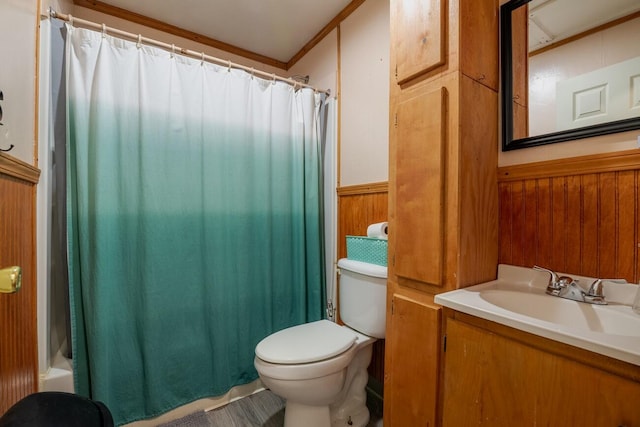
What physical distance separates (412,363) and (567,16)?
1301mm

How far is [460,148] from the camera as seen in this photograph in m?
0.89

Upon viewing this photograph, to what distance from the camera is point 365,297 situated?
130 centimetres

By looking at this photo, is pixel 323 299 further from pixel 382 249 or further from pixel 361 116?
pixel 361 116

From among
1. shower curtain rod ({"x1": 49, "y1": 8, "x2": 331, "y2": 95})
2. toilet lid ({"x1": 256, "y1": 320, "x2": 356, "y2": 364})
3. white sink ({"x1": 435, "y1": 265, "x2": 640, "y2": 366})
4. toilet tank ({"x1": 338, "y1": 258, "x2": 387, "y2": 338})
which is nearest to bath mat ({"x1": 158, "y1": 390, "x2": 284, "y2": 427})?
toilet lid ({"x1": 256, "y1": 320, "x2": 356, "y2": 364})

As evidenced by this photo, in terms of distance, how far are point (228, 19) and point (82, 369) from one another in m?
2.13

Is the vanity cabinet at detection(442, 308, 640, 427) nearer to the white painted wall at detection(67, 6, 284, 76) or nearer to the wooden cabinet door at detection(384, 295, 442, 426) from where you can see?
the wooden cabinet door at detection(384, 295, 442, 426)

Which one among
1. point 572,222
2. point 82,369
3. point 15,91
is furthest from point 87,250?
point 572,222

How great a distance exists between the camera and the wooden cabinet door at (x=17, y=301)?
710mm

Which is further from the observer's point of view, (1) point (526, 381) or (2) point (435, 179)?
(2) point (435, 179)

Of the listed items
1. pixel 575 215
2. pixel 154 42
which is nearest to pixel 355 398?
pixel 575 215

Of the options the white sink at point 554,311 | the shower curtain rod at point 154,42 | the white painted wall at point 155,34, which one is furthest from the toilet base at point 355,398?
the white painted wall at point 155,34

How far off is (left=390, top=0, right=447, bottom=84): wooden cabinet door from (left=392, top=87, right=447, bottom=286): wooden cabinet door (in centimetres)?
10

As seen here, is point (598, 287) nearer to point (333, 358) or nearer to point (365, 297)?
point (365, 297)

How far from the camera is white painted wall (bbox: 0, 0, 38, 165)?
75cm
